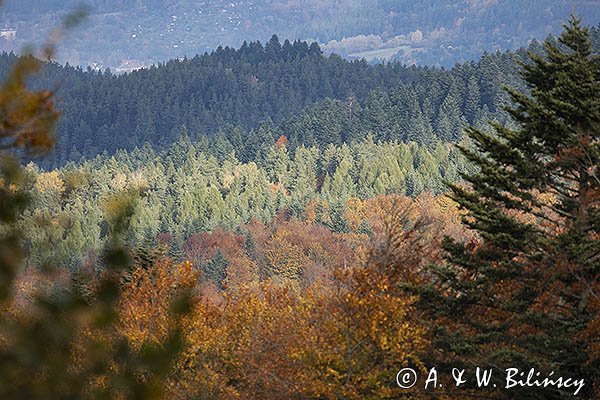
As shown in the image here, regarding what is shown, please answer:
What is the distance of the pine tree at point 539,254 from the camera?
578 inches

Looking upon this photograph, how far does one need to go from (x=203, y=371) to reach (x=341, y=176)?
9832 centimetres

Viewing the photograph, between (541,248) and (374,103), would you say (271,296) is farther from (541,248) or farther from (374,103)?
(374,103)

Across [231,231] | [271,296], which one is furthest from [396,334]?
[231,231]

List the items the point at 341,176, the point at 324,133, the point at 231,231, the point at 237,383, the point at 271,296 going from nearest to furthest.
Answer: the point at 237,383
the point at 271,296
the point at 231,231
the point at 341,176
the point at 324,133

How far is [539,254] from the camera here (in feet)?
51.2

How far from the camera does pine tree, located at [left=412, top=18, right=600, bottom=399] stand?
14.7 meters

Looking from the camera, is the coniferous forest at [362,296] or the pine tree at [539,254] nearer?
the coniferous forest at [362,296]

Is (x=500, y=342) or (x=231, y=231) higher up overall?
(x=500, y=342)

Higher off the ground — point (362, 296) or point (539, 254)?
point (539, 254)

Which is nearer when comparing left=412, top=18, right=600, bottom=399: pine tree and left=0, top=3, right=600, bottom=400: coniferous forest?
left=0, top=3, right=600, bottom=400: coniferous forest

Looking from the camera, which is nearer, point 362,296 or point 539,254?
point 539,254

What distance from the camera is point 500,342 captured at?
52.6ft

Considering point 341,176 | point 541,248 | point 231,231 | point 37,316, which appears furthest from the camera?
point 341,176

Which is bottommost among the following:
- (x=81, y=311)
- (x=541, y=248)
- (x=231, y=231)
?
(x=231, y=231)
